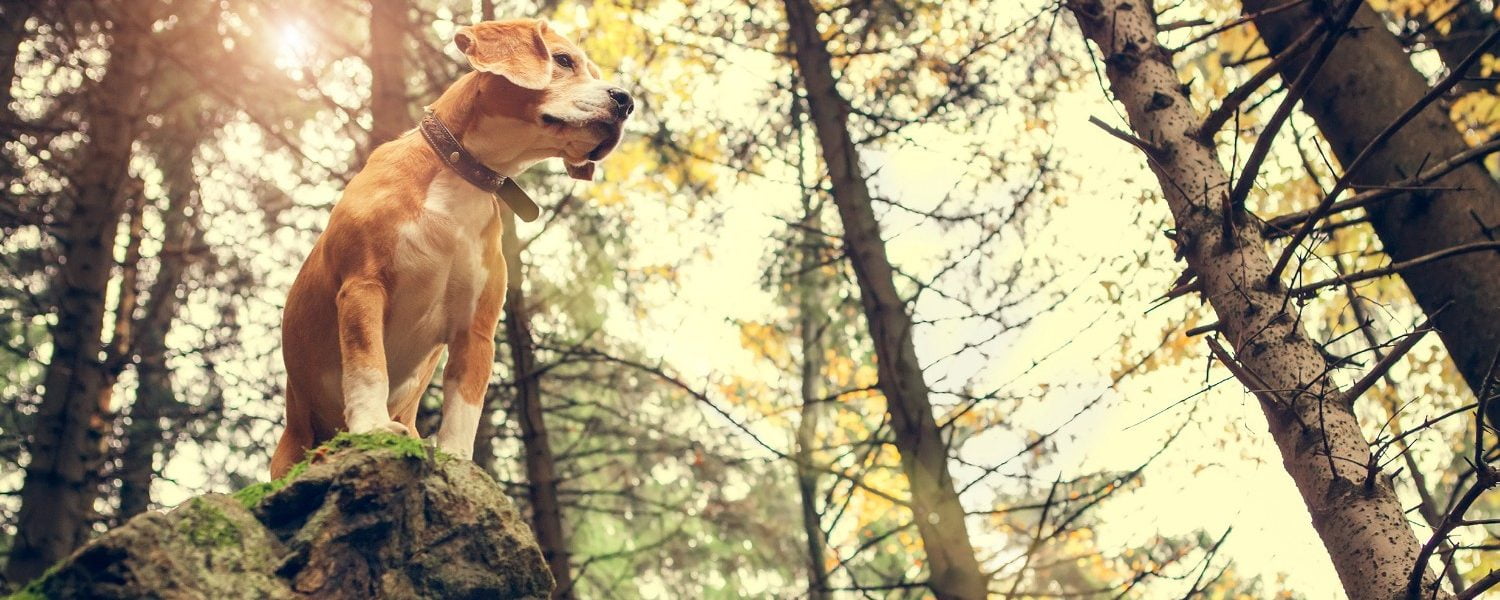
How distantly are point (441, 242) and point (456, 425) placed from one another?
0.66m

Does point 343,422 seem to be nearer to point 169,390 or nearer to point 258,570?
point 258,570

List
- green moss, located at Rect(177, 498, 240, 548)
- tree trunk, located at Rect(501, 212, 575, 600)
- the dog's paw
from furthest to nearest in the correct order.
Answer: tree trunk, located at Rect(501, 212, 575, 600) → the dog's paw → green moss, located at Rect(177, 498, 240, 548)

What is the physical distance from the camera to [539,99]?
3.64 m

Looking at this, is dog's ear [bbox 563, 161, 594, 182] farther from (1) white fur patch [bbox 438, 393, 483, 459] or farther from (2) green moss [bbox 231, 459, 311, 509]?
(2) green moss [bbox 231, 459, 311, 509]

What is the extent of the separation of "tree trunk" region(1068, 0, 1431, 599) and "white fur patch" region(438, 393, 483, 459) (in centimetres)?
284

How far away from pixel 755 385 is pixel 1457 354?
8662 millimetres

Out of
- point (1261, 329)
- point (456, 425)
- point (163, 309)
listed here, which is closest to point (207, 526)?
point (456, 425)

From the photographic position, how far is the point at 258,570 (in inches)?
116

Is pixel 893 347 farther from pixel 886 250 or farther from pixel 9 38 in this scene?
pixel 9 38

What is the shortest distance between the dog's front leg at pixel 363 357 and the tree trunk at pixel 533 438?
3072mm


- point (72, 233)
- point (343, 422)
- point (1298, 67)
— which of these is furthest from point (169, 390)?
point (1298, 67)

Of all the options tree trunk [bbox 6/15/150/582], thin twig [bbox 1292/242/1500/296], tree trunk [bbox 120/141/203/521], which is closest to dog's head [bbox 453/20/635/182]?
thin twig [bbox 1292/242/1500/296]

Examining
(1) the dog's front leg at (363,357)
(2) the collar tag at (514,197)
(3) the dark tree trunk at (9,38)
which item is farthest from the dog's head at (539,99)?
(3) the dark tree trunk at (9,38)

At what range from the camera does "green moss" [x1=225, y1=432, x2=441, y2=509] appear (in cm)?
317
